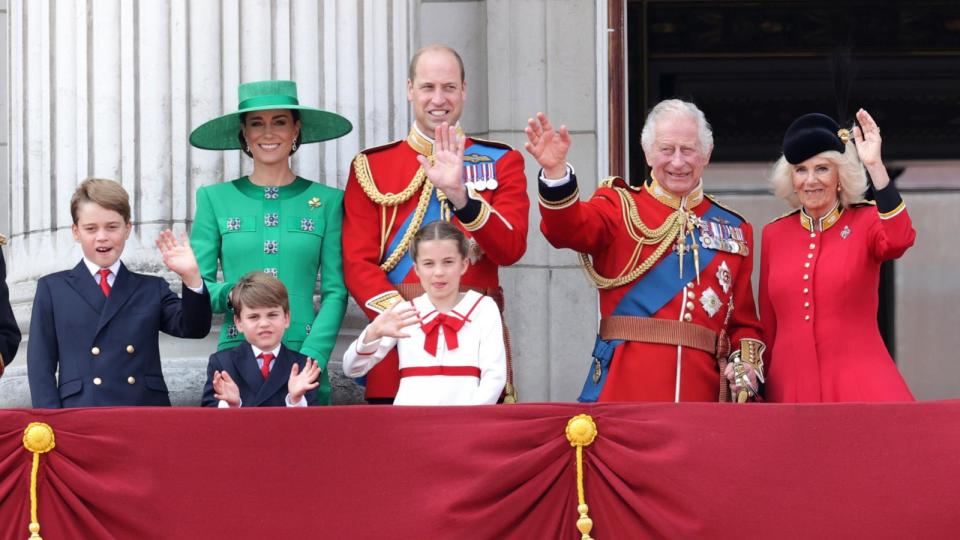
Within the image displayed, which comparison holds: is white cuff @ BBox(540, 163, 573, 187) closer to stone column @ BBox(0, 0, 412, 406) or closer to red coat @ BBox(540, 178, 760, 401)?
red coat @ BBox(540, 178, 760, 401)

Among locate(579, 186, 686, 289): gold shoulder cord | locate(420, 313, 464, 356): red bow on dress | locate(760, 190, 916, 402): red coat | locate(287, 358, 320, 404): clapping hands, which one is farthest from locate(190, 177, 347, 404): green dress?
locate(760, 190, 916, 402): red coat

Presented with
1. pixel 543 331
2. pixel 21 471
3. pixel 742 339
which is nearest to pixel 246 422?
pixel 21 471

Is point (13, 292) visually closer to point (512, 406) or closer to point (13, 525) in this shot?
point (13, 525)

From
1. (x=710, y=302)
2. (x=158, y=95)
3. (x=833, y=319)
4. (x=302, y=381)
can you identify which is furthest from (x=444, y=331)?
(x=158, y=95)

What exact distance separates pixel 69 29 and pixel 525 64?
6.38 feet

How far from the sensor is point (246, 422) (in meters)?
4.91

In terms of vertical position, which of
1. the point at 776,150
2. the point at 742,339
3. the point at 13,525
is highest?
the point at 776,150

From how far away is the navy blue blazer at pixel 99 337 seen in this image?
5.46 metres

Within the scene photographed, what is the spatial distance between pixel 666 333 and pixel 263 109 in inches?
55.6

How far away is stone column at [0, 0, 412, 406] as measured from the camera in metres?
6.58

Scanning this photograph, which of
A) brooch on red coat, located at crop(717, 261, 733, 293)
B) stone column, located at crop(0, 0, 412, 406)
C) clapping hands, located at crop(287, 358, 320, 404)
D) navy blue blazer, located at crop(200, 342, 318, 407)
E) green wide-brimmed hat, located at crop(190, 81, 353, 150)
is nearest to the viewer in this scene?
clapping hands, located at crop(287, 358, 320, 404)

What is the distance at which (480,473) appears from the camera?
4898 mm

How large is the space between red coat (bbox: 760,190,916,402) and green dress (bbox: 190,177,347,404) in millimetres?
1322

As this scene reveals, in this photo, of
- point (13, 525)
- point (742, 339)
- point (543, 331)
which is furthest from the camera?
point (543, 331)
